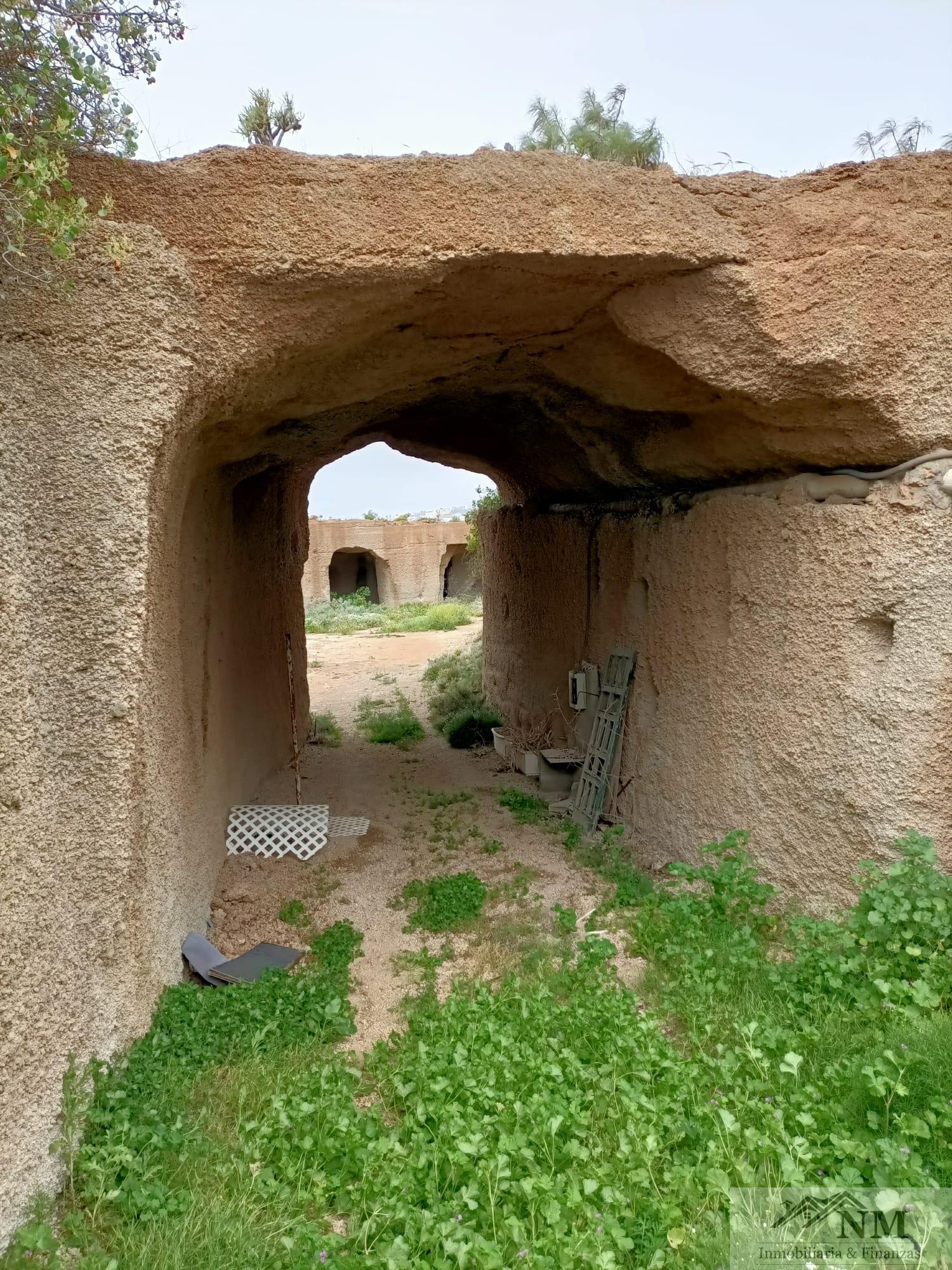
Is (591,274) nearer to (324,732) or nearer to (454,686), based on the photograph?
(324,732)

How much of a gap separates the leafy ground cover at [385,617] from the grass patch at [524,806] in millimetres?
11762

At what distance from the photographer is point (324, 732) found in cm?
896

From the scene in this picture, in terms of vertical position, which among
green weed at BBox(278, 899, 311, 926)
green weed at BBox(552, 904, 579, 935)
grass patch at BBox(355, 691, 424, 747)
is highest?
green weed at BBox(552, 904, 579, 935)

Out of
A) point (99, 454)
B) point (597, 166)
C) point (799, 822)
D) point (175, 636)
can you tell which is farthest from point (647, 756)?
point (99, 454)

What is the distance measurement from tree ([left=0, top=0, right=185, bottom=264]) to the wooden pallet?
154 inches

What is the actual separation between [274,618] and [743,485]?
4.09 metres

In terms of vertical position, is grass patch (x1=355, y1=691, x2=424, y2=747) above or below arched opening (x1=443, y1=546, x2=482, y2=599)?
below

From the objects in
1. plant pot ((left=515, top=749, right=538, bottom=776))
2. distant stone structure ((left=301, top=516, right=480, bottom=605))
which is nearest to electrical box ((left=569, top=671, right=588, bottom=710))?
plant pot ((left=515, top=749, right=538, bottom=776))

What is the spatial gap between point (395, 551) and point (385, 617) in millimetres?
3628

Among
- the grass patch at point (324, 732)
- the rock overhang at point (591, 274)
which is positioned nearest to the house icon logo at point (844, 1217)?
the rock overhang at point (591, 274)

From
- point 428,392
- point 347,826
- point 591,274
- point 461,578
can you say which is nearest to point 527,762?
point 347,826

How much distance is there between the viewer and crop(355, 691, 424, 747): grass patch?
8.81 meters

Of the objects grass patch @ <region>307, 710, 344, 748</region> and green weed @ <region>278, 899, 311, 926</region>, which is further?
grass patch @ <region>307, 710, 344, 748</region>

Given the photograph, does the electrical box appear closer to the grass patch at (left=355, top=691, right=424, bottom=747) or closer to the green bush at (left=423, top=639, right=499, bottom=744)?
the green bush at (left=423, top=639, right=499, bottom=744)
